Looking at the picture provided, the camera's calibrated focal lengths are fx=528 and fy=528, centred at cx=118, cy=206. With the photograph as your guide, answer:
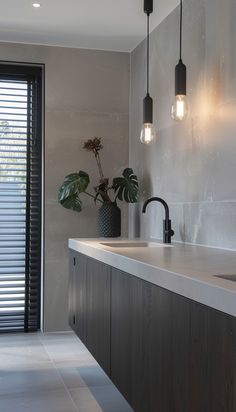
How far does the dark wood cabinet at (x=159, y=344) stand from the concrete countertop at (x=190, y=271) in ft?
0.10

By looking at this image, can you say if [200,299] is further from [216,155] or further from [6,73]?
[6,73]

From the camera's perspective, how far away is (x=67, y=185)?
3.98 m

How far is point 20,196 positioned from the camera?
4273 millimetres

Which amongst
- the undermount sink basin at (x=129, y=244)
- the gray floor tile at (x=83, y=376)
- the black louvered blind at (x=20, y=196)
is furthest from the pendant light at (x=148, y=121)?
the gray floor tile at (x=83, y=376)

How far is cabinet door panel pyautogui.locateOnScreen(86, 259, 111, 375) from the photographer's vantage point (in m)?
2.51

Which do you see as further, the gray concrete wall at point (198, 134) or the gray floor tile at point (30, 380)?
the gray floor tile at point (30, 380)

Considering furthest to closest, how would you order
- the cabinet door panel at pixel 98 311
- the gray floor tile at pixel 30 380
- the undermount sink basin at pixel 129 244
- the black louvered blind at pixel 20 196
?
→ 1. the black louvered blind at pixel 20 196
2. the undermount sink basin at pixel 129 244
3. the gray floor tile at pixel 30 380
4. the cabinet door panel at pixel 98 311

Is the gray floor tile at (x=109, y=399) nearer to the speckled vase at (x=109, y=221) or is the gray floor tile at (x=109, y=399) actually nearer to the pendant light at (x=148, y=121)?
the speckled vase at (x=109, y=221)

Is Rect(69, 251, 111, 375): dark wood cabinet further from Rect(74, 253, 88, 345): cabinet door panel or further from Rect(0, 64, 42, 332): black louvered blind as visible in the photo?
Rect(0, 64, 42, 332): black louvered blind

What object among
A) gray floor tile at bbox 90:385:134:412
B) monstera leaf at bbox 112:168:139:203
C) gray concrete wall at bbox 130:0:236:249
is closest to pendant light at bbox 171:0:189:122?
gray concrete wall at bbox 130:0:236:249

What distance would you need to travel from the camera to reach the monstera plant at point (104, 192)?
12.9ft

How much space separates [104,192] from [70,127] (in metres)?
0.66

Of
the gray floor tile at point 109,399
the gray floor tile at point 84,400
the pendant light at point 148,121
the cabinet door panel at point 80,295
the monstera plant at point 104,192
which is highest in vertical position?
the pendant light at point 148,121

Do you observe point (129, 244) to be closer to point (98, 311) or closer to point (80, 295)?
point (80, 295)
